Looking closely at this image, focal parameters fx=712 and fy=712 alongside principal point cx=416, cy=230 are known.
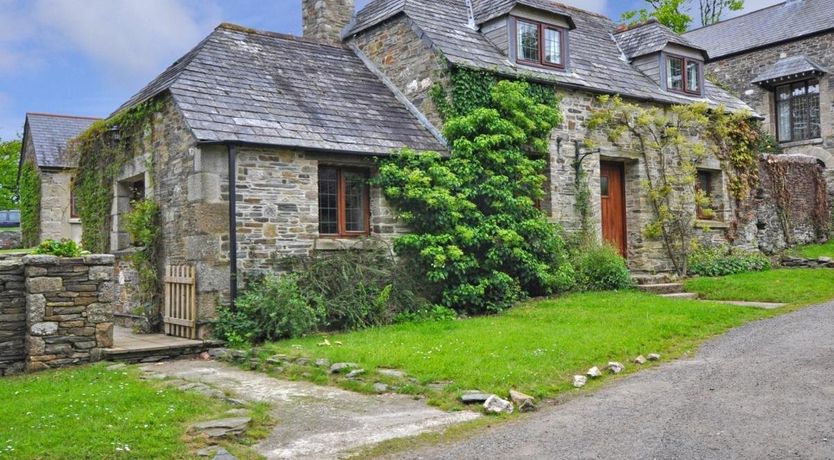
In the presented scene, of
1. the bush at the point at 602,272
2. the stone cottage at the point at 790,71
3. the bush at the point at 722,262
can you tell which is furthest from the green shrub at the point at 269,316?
the stone cottage at the point at 790,71

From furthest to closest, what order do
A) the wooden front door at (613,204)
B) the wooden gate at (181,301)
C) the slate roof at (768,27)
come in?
1. the slate roof at (768,27)
2. the wooden front door at (613,204)
3. the wooden gate at (181,301)

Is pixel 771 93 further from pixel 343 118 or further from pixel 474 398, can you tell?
pixel 474 398

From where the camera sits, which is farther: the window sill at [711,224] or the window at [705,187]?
the window at [705,187]

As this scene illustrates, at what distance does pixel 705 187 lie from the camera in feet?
65.8

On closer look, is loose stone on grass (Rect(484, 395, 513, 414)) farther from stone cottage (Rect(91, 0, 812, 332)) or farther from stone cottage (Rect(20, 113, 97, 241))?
stone cottage (Rect(20, 113, 97, 241))

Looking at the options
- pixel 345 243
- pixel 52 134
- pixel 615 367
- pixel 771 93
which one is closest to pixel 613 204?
pixel 345 243

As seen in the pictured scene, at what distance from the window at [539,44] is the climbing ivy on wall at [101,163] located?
8352 millimetres

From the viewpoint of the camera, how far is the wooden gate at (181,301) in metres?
11.6

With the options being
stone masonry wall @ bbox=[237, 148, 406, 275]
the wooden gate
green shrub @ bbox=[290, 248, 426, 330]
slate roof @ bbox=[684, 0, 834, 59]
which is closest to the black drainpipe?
stone masonry wall @ bbox=[237, 148, 406, 275]

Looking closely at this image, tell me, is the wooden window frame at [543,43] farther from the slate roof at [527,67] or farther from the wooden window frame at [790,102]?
the wooden window frame at [790,102]

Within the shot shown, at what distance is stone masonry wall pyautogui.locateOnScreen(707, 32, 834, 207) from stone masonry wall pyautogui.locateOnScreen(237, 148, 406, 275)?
795 inches

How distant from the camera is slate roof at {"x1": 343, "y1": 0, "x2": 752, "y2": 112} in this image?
15.5 metres

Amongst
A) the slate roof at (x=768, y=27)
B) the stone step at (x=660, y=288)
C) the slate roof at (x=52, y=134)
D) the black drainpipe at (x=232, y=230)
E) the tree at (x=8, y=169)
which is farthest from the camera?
the tree at (x=8, y=169)

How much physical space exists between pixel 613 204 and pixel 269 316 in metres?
10.1
